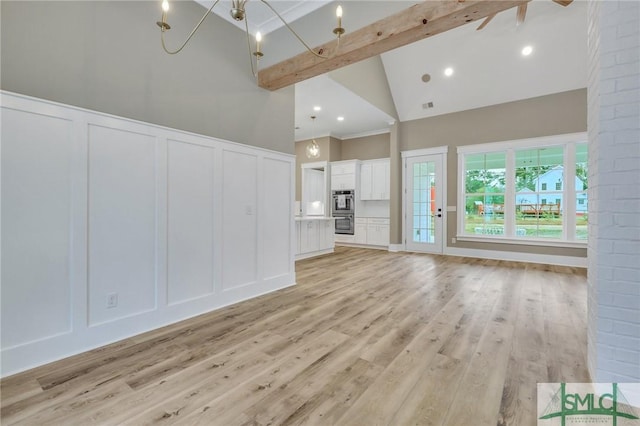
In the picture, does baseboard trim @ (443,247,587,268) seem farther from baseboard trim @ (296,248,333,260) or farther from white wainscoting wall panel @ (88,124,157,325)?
white wainscoting wall panel @ (88,124,157,325)

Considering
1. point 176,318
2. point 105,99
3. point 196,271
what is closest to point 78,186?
point 105,99

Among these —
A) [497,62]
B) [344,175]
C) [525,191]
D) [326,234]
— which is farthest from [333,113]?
[525,191]

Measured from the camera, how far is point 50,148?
6.72 feet

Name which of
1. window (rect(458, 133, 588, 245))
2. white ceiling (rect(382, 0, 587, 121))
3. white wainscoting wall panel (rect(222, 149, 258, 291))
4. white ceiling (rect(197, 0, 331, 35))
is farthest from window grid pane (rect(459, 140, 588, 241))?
white wainscoting wall panel (rect(222, 149, 258, 291))

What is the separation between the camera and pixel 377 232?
7.63 meters

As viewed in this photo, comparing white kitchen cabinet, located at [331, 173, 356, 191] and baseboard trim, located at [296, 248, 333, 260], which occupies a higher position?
white kitchen cabinet, located at [331, 173, 356, 191]

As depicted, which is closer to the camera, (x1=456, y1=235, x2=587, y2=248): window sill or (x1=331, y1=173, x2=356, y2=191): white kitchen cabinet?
(x1=456, y1=235, x2=587, y2=248): window sill

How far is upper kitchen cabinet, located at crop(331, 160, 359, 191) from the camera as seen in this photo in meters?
8.07

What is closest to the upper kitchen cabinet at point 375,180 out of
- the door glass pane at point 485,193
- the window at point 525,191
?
the window at point 525,191

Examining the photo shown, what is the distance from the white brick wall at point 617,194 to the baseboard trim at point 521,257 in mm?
4825

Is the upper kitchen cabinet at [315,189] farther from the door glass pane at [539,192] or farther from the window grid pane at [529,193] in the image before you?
the door glass pane at [539,192]

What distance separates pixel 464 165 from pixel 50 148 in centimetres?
697

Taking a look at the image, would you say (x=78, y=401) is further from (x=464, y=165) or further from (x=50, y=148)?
(x=464, y=165)

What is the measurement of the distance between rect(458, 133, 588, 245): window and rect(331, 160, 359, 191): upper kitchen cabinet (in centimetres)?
275
